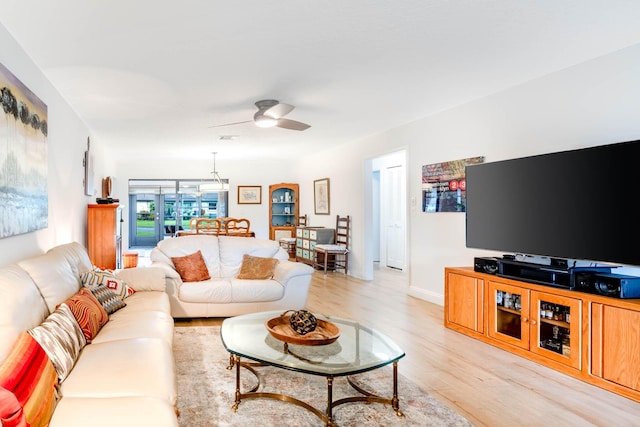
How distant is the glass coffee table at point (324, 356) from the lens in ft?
7.09

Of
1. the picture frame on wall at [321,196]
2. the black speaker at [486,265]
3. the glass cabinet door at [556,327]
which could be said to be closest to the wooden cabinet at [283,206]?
the picture frame on wall at [321,196]

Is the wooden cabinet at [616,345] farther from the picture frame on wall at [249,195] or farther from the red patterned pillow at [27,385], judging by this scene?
the picture frame on wall at [249,195]

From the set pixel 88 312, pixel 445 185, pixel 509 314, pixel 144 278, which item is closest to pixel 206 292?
pixel 144 278

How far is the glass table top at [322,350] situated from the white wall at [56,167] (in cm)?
162

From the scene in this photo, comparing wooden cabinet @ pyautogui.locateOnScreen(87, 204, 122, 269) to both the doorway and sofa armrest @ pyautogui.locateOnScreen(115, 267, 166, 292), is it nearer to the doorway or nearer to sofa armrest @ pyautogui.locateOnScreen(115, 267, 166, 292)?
sofa armrest @ pyautogui.locateOnScreen(115, 267, 166, 292)

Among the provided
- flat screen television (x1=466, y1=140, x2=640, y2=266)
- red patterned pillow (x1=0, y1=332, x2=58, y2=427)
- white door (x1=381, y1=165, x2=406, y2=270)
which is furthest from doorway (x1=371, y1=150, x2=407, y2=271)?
red patterned pillow (x1=0, y1=332, x2=58, y2=427)

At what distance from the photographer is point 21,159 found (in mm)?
2773

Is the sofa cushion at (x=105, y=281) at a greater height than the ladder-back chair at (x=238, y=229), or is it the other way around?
the ladder-back chair at (x=238, y=229)

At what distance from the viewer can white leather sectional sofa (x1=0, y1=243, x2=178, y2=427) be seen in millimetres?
1526

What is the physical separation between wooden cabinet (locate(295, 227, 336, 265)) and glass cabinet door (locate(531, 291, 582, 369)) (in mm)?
4853

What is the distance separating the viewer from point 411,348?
3439 millimetres

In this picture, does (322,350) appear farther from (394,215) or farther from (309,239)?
(394,215)

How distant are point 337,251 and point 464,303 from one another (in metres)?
3.58

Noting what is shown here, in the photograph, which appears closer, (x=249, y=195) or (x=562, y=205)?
(x=562, y=205)
